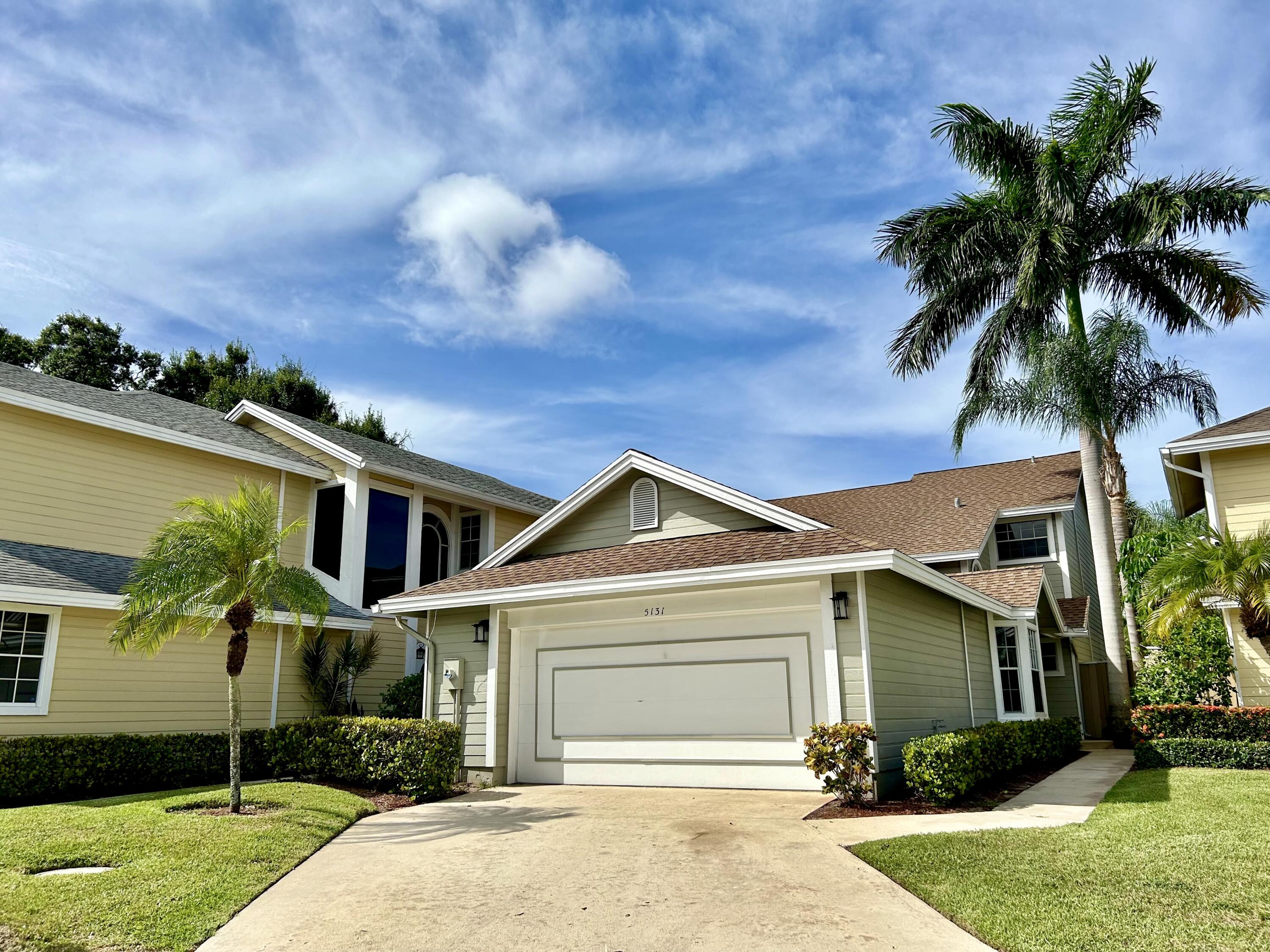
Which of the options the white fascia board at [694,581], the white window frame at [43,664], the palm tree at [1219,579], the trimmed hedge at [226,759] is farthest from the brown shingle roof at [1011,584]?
the white window frame at [43,664]

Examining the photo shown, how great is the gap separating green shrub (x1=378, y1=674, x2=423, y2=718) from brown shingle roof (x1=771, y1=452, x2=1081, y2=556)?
1009cm

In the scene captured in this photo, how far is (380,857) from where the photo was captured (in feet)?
25.5

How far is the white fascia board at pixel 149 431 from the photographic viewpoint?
13.7 m

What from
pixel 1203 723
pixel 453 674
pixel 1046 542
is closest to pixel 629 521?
pixel 453 674

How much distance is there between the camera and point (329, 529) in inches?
700

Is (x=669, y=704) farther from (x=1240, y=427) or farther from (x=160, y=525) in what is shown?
(x=1240, y=427)

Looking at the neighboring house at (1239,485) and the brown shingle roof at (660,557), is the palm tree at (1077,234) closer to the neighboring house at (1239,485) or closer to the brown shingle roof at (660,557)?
the neighboring house at (1239,485)

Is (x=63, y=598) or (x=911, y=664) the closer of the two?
(x=911, y=664)

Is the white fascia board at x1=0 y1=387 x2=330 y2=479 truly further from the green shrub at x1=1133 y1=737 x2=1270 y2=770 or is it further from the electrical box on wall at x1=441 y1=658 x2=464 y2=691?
the green shrub at x1=1133 y1=737 x2=1270 y2=770

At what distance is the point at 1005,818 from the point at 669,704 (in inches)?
183

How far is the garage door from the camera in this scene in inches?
450

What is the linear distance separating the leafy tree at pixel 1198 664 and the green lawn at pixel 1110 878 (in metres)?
7.43

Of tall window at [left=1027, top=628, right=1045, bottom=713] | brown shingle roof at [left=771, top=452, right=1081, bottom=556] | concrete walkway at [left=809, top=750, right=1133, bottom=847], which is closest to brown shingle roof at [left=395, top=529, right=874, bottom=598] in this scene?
concrete walkway at [left=809, top=750, right=1133, bottom=847]

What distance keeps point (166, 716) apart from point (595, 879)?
1006 cm
